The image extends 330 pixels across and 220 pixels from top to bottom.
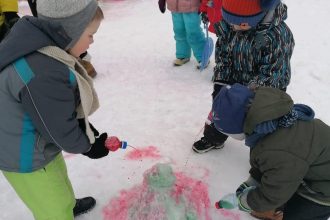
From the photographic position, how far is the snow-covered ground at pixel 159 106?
95.0 inches

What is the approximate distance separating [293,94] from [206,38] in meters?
1.14

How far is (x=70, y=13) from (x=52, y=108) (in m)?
0.40

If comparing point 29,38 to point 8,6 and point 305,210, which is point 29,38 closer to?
point 305,210

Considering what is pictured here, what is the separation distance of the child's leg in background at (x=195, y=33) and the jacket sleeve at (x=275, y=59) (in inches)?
63.2

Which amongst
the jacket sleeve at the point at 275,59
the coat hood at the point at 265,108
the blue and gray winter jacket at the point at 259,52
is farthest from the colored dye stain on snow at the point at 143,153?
the coat hood at the point at 265,108

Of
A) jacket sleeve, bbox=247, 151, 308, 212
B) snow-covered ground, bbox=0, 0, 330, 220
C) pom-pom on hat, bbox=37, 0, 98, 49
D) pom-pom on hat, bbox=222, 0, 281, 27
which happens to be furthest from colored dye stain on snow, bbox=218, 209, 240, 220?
pom-pom on hat, bbox=37, 0, 98, 49

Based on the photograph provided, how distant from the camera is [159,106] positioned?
3.34 meters

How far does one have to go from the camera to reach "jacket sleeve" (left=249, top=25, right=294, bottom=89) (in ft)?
6.89

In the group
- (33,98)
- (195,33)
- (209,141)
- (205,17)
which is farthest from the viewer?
(195,33)

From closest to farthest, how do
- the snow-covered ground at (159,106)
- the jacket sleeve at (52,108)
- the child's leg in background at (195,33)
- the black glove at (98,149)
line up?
the jacket sleeve at (52,108) < the black glove at (98,149) < the snow-covered ground at (159,106) < the child's leg in background at (195,33)

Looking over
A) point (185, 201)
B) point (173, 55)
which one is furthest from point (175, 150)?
point (173, 55)

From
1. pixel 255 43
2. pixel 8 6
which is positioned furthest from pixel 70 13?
pixel 8 6

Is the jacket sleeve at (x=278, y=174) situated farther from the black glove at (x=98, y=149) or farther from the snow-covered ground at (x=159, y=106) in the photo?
the black glove at (x=98, y=149)

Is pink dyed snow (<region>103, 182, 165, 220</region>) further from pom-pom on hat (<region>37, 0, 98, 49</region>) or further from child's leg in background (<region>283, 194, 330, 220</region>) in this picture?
pom-pom on hat (<region>37, 0, 98, 49</region>)
